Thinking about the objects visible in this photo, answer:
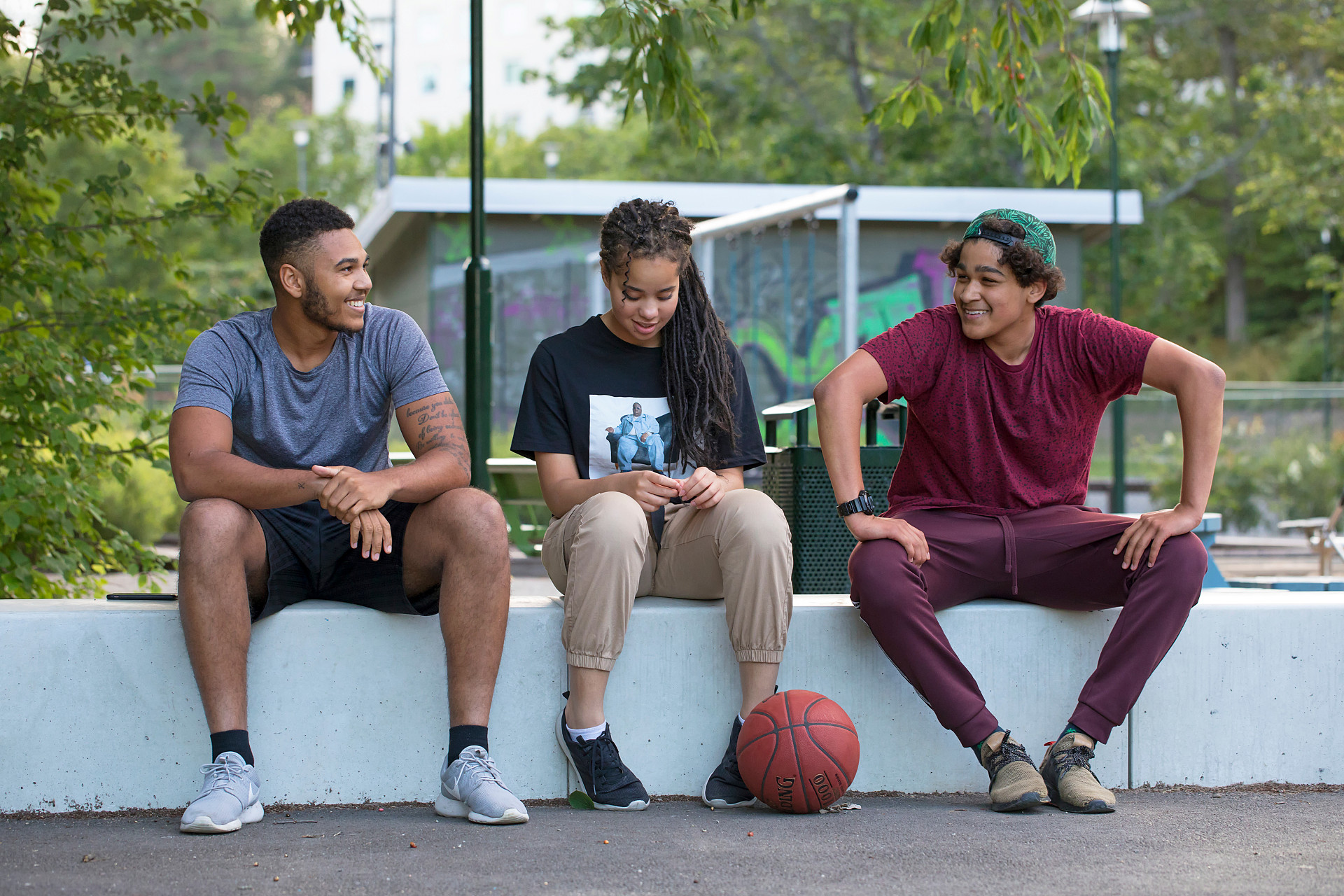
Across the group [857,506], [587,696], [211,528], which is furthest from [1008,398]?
[211,528]

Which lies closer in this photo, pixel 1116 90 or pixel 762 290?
pixel 1116 90

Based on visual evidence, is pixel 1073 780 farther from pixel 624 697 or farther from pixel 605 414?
pixel 605 414

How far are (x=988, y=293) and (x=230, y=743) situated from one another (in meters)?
2.42

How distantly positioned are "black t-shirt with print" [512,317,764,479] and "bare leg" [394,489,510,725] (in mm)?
364

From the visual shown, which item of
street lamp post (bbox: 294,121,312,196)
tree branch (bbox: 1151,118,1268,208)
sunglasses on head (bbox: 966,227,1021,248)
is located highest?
street lamp post (bbox: 294,121,312,196)

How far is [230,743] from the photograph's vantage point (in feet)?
11.3

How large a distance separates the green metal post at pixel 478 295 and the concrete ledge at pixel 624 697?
2.90 meters

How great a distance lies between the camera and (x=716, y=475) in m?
3.72

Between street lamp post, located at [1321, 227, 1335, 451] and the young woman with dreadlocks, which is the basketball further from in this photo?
street lamp post, located at [1321, 227, 1335, 451]

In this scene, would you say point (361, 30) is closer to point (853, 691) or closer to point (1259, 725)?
point (853, 691)

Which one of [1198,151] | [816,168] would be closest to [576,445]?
[816,168]

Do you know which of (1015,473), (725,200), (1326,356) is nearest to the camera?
(1015,473)

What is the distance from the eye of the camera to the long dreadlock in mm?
3760

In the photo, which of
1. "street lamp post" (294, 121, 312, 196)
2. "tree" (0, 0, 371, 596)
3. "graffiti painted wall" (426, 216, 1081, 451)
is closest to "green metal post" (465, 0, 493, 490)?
"tree" (0, 0, 371, 596)
